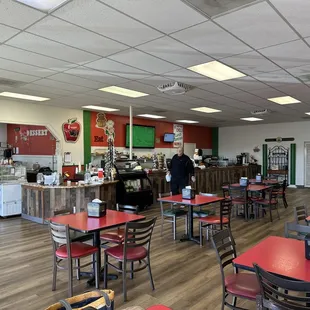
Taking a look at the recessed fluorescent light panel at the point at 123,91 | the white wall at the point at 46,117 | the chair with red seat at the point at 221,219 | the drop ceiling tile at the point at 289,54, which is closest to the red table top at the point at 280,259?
the chair with red seat at the point at 221,219

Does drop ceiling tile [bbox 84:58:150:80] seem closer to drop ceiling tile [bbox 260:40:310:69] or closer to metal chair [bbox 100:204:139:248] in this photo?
drop ceiling tile [bbox 260:40:310:69]

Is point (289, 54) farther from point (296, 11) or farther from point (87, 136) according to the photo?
point (87, 136)

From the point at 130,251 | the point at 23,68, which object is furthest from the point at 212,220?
the point at 23,68

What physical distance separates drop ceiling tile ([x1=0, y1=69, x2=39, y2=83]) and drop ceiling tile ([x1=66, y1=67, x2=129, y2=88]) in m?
0.82

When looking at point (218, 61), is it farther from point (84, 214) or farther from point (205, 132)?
point (205, 132)

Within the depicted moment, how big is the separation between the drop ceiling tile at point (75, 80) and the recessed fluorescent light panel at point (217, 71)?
1.99 meters

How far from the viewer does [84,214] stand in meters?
3.90

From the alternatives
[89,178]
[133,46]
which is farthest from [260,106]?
[133,46]

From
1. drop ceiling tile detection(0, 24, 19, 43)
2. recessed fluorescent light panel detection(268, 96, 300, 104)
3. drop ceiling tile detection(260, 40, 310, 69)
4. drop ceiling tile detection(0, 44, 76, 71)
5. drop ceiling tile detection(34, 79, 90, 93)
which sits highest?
drop ceiling tile detection(0, 24, 19, 43)

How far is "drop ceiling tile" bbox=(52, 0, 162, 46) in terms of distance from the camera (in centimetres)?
276

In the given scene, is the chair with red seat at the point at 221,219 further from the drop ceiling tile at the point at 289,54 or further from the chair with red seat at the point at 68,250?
the drop ceiling tile at the point at 289,54

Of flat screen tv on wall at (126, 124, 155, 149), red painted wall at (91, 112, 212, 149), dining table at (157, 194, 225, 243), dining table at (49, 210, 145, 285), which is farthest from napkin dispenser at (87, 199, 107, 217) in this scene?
flat screen tv on wall at (126, 124, 155, 149)

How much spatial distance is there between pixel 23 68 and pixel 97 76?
1.19 m

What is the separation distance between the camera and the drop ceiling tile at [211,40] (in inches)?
128
